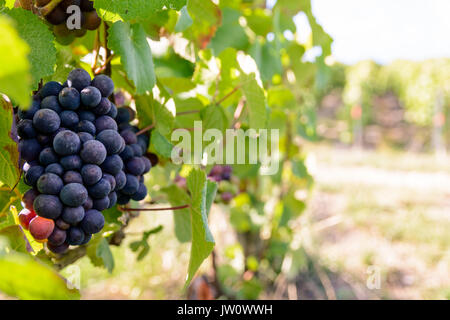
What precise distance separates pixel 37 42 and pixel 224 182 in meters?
0.84

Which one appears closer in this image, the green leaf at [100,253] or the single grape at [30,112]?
the single grape at [30,112]

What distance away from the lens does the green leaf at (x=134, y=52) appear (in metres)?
0.61

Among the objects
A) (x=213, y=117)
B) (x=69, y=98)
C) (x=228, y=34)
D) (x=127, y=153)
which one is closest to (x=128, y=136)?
(x=127, y=153)

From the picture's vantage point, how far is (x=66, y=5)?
2.00ft

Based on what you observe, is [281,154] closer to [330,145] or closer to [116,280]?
[116,280]

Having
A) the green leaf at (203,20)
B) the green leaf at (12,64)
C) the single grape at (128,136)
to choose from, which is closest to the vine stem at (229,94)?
the green leaf at (203,20)

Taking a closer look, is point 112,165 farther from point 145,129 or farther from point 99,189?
point 145,129

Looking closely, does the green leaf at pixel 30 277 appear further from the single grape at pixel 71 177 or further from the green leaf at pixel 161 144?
the green leaf at pixel 161 144

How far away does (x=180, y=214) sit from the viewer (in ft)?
2.87

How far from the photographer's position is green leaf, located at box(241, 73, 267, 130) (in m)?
0.81

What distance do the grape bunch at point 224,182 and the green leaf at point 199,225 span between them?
20.0 inches

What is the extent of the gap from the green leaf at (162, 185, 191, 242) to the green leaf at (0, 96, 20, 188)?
355 mm

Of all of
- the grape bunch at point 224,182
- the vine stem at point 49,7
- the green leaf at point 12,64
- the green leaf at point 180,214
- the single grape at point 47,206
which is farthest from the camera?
the grape bunch at point 224,182
